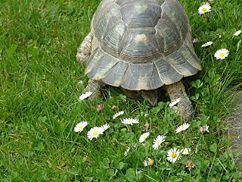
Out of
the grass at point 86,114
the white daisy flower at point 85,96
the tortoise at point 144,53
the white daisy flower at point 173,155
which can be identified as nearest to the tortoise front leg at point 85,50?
the grass at point 86,114

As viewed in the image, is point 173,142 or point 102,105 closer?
point 173,142

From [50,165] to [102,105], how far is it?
50 cm

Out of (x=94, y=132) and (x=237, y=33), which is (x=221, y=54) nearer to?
(x=237, y=33)

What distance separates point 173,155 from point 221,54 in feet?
2.94

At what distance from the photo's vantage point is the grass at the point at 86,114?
302cm

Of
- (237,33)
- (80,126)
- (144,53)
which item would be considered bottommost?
(237,33)

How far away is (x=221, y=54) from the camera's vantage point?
361cm

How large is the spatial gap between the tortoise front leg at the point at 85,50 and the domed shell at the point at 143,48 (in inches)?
9.2

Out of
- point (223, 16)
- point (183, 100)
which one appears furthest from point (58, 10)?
point (183, 100)

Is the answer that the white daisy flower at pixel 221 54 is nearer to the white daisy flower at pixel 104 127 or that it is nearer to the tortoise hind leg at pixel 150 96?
the tortoise hind leg at pixel 150 96

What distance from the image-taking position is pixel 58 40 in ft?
13.9

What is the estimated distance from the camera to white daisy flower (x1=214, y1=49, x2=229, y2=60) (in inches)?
141

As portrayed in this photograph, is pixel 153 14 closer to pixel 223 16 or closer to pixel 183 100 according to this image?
pixel 183 100

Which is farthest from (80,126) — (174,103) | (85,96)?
(174,103)
